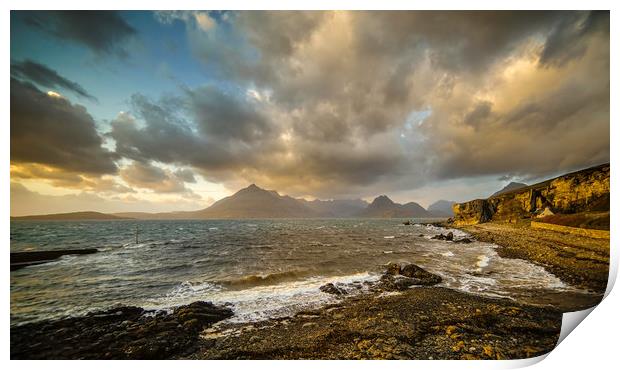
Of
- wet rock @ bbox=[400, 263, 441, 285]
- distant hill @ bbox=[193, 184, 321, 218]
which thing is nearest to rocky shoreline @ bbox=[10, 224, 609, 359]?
wet rock @ bbox=[400, 263, 441, 285]

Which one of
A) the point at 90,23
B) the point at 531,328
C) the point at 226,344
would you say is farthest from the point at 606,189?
the point at 90,23

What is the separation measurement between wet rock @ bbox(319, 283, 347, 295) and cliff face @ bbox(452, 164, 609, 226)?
18.5m

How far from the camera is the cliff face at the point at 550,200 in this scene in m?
A: 19.1

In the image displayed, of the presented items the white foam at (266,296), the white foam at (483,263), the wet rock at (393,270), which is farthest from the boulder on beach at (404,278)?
the white foam at (483,263)

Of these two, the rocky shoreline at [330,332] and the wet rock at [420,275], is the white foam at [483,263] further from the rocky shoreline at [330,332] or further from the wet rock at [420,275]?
the rocky shoreline at [330,332]

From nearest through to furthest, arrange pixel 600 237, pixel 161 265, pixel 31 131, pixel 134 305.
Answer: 1. pixel 31 131
2. pixel 134 305
3. pixel 600 237
4. pixel 161 265

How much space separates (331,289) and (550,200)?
45.7 m

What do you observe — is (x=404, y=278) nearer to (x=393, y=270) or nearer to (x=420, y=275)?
(x=420, y=275)

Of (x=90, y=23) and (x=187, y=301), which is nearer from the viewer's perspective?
(x=90, y=23)

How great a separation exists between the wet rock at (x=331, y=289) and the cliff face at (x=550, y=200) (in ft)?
60.7

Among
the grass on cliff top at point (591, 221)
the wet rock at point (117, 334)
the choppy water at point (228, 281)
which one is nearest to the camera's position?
the wet rock at point (117, 334)
